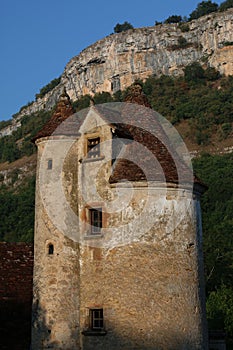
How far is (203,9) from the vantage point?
554 ft

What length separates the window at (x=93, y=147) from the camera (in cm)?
1980

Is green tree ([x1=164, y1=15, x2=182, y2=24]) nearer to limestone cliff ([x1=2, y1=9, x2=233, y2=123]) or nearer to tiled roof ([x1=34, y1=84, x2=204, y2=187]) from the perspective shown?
limestone cliff ([x1=2, y1=9, x2=233, y2=123])

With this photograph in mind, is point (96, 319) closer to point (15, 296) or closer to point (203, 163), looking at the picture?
point (15, 296)

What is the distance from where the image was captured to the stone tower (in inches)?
714

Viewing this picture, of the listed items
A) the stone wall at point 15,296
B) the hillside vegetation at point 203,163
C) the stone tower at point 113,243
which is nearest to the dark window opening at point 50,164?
the stone tower at point 113,243

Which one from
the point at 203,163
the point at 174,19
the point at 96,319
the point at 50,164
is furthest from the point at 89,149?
the point at 174,19

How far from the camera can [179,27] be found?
151 m

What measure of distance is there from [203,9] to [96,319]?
162 meters

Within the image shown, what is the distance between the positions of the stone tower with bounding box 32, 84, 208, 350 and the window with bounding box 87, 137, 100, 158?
Result: 0.04 metres

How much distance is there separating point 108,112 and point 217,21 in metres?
131

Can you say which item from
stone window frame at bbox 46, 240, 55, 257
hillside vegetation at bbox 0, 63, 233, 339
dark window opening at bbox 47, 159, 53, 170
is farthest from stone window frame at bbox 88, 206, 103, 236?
hillside vegetation at bbox 0, 63, 233, 339

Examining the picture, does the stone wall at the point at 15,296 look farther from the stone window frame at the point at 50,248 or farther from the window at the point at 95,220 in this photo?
the window at the point at 95,220

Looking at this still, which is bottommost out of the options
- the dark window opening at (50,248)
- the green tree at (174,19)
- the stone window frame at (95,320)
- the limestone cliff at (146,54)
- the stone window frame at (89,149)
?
the stone window frame at (95,320)

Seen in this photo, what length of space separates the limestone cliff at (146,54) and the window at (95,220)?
388ft
